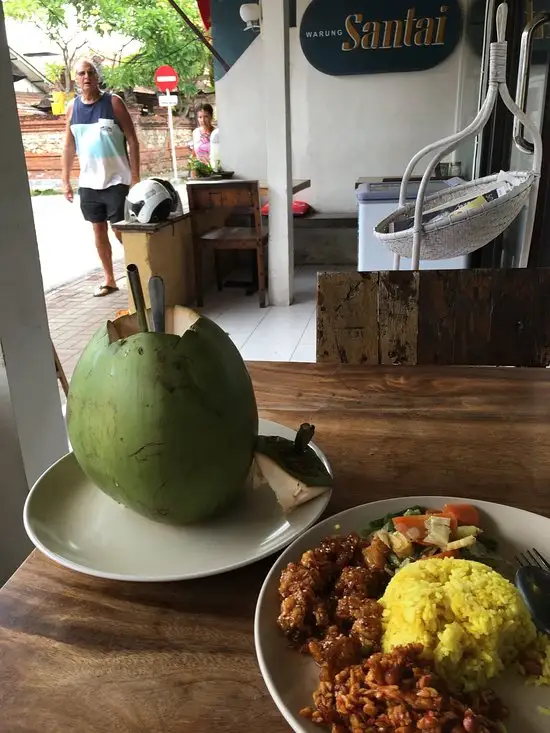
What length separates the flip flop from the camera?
4.38 m

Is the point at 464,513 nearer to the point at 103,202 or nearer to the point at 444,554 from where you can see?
the point at 444,554

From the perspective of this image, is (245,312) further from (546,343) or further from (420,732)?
(420,732)

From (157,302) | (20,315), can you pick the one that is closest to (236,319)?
(20,315)

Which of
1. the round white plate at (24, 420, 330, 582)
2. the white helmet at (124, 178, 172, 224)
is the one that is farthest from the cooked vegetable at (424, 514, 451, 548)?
the white helmet at (124, 178, 172, 224)

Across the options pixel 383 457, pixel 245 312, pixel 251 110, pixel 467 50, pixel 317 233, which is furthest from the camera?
pixel 317 233

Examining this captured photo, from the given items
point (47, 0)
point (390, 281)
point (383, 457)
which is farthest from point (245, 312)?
point (47, 0)

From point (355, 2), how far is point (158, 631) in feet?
15.4

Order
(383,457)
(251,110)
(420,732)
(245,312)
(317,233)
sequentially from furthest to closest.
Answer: (317,233), (251,110), (245,312), (383,457), (420,732)

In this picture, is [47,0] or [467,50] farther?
[47,0]

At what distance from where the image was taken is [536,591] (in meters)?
0.50

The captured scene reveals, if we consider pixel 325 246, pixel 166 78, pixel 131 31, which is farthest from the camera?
pixel 131 31

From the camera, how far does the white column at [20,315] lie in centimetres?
120

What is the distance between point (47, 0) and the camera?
9.44m

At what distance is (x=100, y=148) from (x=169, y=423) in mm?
3725
